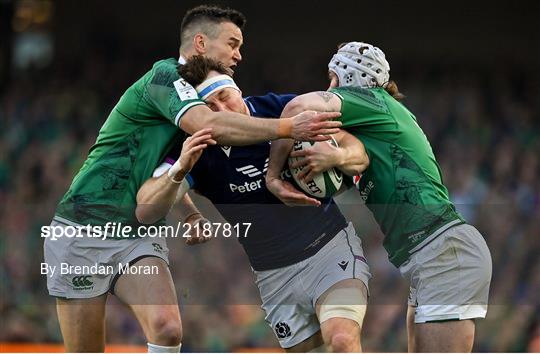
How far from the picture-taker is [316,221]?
582cm

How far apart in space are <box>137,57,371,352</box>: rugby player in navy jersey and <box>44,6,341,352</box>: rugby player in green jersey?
11cm

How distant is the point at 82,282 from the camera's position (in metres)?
5.96

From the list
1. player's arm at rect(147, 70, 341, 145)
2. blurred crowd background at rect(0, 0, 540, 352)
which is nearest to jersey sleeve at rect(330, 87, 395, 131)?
player's arm at rect(147, 70, 341, 145)

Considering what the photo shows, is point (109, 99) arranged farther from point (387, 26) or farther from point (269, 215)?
point (269, 215)

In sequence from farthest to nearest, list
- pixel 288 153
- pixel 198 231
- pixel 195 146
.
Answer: pixel 198 231 < pixel 288 153 < pixel 195 146

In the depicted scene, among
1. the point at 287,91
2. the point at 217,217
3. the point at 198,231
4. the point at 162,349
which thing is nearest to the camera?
the point at 162,349

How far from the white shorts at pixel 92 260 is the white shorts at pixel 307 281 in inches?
24.5

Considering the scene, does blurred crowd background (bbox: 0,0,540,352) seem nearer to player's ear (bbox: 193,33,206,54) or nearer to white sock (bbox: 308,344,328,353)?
white sock (bbox: 308,344,328,353)

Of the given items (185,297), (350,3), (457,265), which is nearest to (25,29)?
(350,3)

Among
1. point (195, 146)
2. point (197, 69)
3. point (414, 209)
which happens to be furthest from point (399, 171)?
point (197, 69)

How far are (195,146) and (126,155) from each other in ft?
2.24

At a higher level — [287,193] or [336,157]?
[336,157]

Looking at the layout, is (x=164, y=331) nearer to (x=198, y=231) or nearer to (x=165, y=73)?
(x=198, y=231)

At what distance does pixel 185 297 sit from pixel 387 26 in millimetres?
9286
